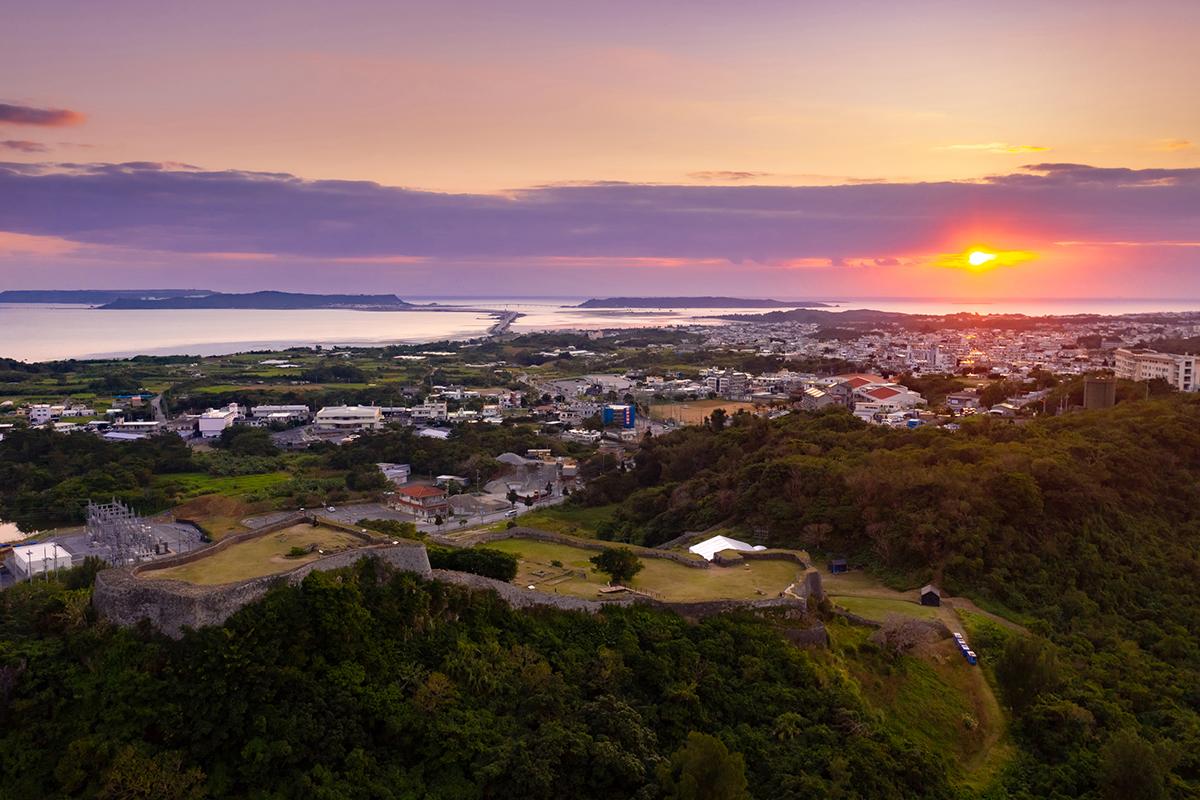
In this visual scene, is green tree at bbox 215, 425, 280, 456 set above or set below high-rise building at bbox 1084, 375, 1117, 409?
below

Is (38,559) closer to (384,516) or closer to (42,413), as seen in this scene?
(384,516)

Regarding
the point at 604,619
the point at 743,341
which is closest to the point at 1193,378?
the point at 604,619

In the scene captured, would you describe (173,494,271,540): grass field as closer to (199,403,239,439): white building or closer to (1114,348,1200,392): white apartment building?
(199,403,239,439): white building

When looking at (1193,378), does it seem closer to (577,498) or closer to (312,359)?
(577,498)

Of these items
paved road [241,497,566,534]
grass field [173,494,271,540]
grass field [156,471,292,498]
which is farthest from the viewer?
grass field [156,471,292,498]

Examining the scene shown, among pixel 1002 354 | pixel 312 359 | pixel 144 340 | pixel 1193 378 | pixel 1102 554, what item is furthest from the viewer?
pixel 144 340

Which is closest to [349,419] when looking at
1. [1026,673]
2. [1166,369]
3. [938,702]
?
[938,702]

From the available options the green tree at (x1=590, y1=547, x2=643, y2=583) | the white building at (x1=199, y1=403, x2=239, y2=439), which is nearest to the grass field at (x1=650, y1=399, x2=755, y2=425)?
the white building at (x1=199, y1=403, x2=239, y2=439)
